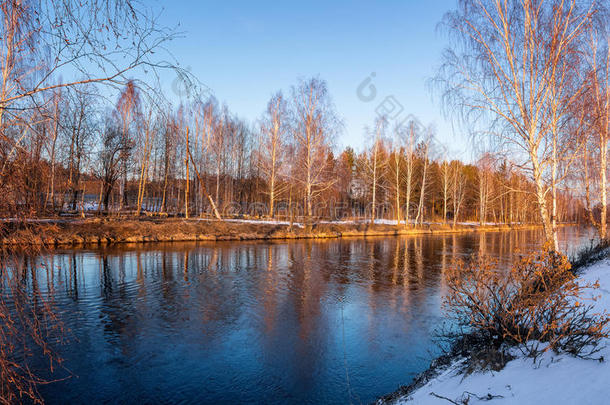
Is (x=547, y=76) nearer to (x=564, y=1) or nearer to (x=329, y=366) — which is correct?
(x=564, y=1)

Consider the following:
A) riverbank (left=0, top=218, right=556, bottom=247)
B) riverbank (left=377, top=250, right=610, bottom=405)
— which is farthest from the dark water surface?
riverbank (left=0, top=218, right=556, bottom=247)

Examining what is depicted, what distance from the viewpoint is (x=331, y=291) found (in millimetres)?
11422

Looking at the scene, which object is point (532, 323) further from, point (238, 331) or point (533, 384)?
point (238, 331)

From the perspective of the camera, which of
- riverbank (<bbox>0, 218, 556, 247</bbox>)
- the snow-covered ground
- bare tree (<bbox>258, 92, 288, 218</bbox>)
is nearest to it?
the snow-covered ground

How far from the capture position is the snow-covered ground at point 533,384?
124 inches

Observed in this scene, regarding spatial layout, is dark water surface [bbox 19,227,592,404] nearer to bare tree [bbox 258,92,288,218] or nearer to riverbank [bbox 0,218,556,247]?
riverbank [bbox 0,218,556,247]

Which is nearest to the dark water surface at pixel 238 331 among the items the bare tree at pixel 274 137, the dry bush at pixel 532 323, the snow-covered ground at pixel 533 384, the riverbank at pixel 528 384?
the riverbank at pixel 528 384

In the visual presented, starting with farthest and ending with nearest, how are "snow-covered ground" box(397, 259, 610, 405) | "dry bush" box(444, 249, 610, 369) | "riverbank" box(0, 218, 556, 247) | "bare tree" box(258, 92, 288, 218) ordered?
"bare tree" box(258, 92, 288, 218) < "riverbank" box(0, 218, 556, 247) < "dry bush" box(444, 249, 610, 369) < "snow-covered ground" box(397, 259, 610, 405)

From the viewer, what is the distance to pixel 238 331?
7.69 metres

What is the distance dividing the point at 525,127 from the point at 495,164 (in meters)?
1.21

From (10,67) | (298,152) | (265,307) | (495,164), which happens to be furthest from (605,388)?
(298,152)

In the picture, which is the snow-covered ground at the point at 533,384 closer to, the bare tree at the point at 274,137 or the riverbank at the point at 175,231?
the riverbank at the point at 175,231

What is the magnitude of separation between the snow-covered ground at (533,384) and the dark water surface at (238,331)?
1440 mm

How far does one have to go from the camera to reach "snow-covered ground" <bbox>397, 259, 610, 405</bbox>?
315 cm
